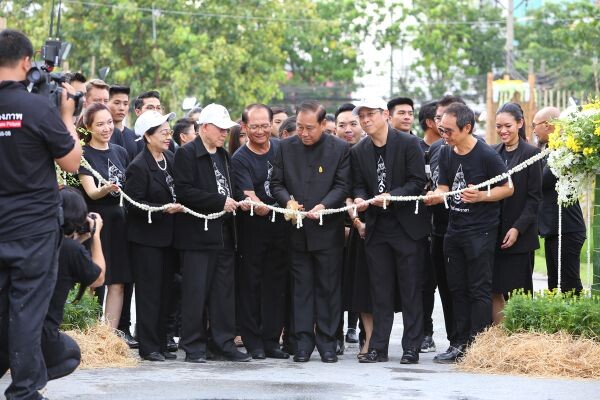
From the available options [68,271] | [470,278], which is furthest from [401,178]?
[68,271]

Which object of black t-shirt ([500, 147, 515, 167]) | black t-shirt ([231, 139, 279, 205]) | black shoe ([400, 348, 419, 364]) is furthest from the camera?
black t-shirt ([500, 147, 515, 167])

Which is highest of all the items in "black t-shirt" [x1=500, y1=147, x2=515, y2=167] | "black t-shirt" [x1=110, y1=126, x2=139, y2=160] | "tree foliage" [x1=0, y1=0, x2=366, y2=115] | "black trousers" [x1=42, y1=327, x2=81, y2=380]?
"tree foliage" [x1=0, y1=0, x2=366, y2=115]

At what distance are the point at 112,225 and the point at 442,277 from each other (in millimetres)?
3114

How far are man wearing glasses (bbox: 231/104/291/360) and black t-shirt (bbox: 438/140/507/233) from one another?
1.50 m

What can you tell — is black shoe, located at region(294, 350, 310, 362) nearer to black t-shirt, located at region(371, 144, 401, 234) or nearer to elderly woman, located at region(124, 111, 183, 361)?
elderly woman, located at region(124, 111, 183, 361)

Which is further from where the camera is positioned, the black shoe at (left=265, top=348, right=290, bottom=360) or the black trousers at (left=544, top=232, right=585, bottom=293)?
the black trousers at (left=544, top=232, right=585, bottom=293)

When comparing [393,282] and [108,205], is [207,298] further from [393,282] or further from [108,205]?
[393,282]

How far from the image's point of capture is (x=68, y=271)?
29.1 feet

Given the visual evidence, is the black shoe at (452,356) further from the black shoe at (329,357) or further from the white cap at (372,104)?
the white cap at (372,104)

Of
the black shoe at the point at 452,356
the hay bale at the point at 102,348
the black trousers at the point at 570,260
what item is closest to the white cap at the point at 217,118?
the hay bale at the point at 102,348

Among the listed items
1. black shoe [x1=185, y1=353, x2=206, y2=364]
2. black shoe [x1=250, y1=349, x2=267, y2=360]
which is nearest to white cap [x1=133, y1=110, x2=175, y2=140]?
black shoe [x1=185, y1=353, x2=206, y2=364]

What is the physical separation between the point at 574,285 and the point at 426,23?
115ft

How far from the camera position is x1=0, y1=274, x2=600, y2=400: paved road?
372 inches

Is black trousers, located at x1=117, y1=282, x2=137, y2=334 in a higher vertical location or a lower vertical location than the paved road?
higher
